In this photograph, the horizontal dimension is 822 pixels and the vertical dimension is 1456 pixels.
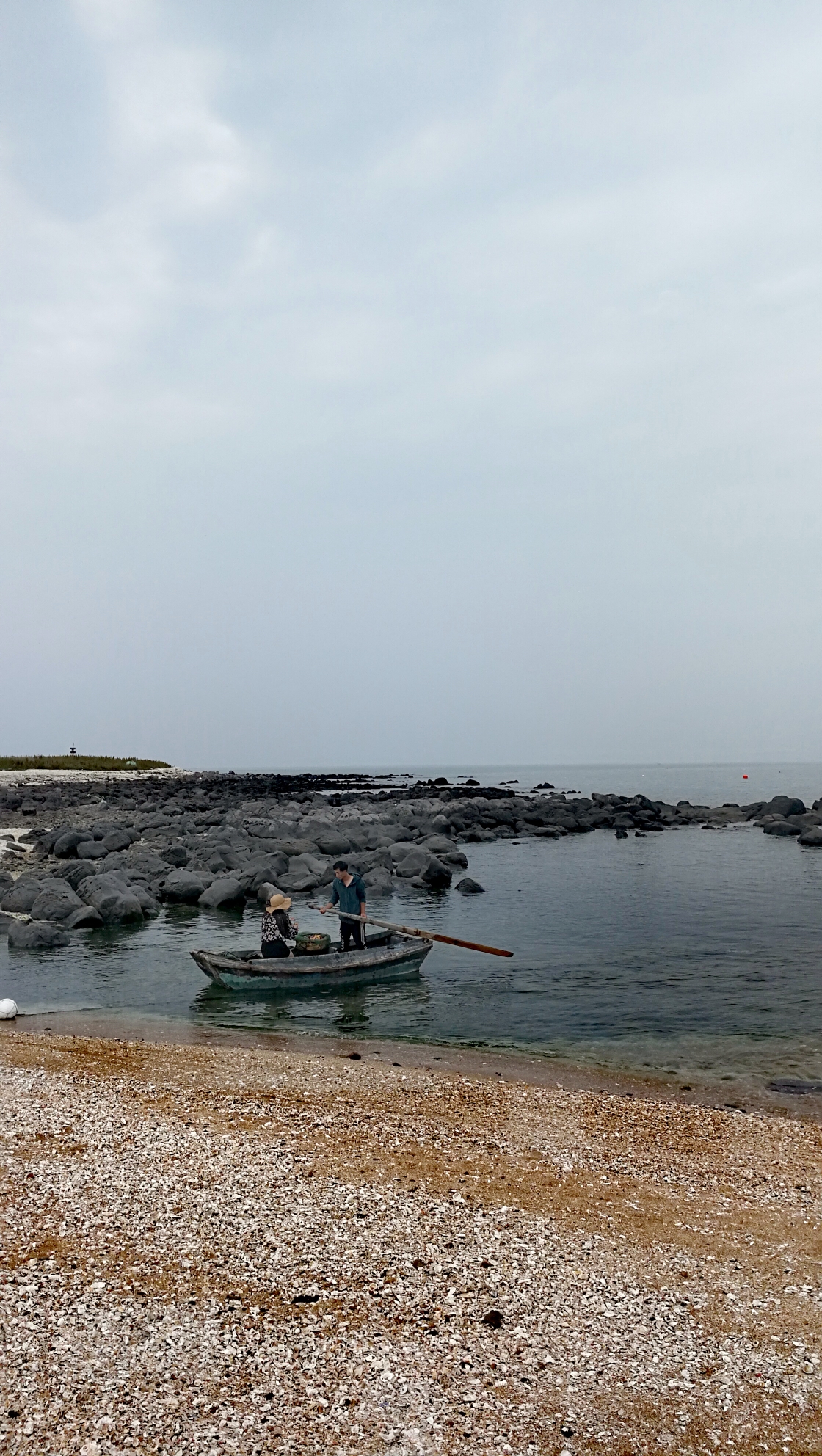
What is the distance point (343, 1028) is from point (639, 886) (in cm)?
2173

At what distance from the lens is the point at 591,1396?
18.0ft

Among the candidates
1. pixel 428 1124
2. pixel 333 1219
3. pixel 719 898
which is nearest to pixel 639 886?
pixel 719 898

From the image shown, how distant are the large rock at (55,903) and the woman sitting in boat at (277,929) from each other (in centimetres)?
834

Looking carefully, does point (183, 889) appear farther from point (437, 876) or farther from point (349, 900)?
point (349, 900)

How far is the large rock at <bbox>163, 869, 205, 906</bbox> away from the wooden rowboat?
32.8 ft

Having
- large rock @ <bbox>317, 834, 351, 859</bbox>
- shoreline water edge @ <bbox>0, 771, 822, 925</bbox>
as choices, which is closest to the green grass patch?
shoreline water edge @ <bbox>0, 771, 822, 925</bbox>

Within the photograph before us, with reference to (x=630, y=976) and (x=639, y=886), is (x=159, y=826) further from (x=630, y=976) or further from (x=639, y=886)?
(x=630, y=976)

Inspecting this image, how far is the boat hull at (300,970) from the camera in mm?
18125

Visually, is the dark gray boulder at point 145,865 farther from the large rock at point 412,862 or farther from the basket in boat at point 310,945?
the basket in boat at point 310,945

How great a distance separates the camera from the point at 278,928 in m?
19.3

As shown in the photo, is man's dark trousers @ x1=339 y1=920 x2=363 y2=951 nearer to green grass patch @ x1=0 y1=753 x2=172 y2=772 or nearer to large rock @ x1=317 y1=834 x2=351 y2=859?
large rock @ x1=317 y1=834 x2=351 y2=859

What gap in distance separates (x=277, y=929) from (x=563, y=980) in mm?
6458

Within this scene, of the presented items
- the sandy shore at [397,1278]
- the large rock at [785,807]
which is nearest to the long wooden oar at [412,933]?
the sandy shore at [397,1278]

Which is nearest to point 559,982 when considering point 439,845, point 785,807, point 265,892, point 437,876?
point 265,892
